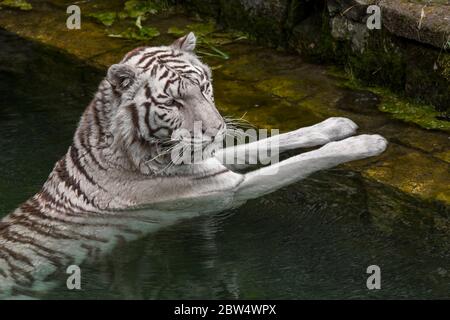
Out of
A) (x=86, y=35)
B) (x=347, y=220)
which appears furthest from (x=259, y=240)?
(x=86, y=35)

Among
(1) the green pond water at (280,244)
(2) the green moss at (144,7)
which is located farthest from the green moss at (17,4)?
(1) the green pond water at (280,244)

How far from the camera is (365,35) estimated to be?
6.52 m

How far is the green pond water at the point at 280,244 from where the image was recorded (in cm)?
458

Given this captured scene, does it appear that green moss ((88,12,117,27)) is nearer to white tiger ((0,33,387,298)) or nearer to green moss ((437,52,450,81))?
white tiger ((0,33,387,298))

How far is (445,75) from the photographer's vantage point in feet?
19.7

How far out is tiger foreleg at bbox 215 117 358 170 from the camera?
18.7 ft

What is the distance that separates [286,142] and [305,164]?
365 millimetres

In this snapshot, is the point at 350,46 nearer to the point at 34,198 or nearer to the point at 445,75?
the point at 445,75

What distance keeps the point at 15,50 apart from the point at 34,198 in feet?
9.29

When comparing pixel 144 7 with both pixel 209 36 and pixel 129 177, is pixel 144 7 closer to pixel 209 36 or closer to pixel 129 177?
pixel 209 36

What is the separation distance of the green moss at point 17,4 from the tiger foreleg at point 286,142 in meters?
3.44

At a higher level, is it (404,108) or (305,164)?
(404,108)

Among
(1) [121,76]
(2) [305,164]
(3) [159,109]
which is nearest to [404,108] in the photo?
(2) [305,164]

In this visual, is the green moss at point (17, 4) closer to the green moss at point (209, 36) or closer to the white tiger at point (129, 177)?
the green moss at point (209, 36)
